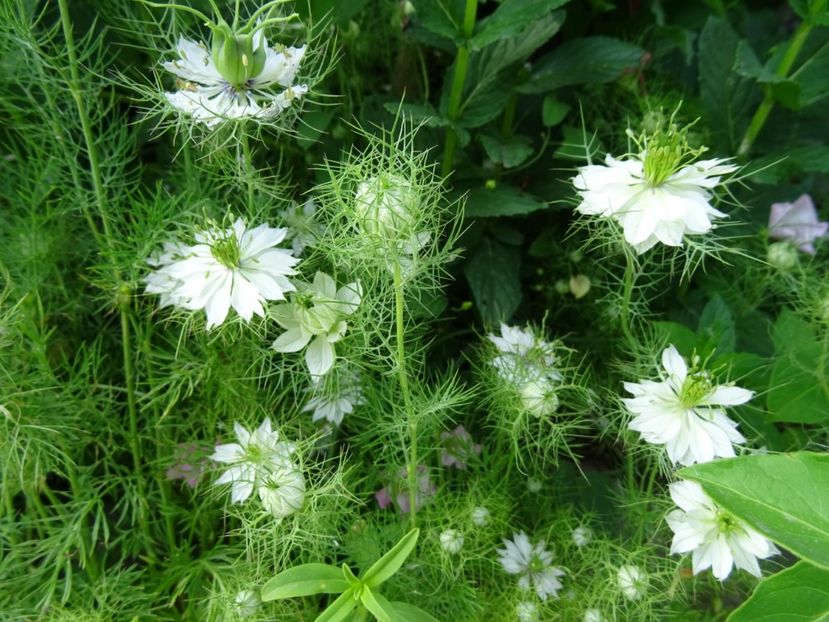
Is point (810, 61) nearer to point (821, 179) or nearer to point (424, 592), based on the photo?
point (821, 179)

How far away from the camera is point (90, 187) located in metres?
1.05

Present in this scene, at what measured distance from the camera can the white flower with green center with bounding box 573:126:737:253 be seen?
0.71m

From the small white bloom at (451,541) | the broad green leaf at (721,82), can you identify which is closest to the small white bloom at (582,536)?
the small white bloom at (451,541)

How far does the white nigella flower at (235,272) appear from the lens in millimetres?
702

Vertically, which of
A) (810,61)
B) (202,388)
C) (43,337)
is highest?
(810,61)

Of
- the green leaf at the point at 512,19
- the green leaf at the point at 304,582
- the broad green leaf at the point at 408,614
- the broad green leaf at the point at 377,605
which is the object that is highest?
the green leaf at the point at 512,19

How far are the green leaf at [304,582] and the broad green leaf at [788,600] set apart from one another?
338 mm

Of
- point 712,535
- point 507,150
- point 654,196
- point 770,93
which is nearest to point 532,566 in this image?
point 712,535

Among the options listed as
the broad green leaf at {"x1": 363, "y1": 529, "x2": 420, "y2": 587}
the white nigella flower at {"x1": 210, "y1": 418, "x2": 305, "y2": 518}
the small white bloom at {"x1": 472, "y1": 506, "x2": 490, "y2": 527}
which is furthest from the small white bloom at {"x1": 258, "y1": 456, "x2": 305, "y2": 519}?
the small white bloom at {"x1": 472, "y1": 506, "x2": 490, "y2": 527}

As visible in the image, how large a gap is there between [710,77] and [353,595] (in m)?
0.97

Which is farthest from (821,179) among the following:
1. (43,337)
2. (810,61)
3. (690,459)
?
(43,337)

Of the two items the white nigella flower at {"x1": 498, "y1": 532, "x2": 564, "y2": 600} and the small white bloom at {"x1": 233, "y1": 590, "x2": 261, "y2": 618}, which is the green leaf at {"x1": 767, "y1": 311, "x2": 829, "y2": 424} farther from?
the small white bloom at {"x1": 233, "y1": 590, "x2": 261, "y2": 618}

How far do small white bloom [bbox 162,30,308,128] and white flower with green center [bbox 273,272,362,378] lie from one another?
0.17 meters

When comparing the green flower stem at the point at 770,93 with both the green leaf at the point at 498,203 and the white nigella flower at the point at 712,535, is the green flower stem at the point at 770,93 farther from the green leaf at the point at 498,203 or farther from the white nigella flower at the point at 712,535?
→ the white nigella flower at the point at 712,535
